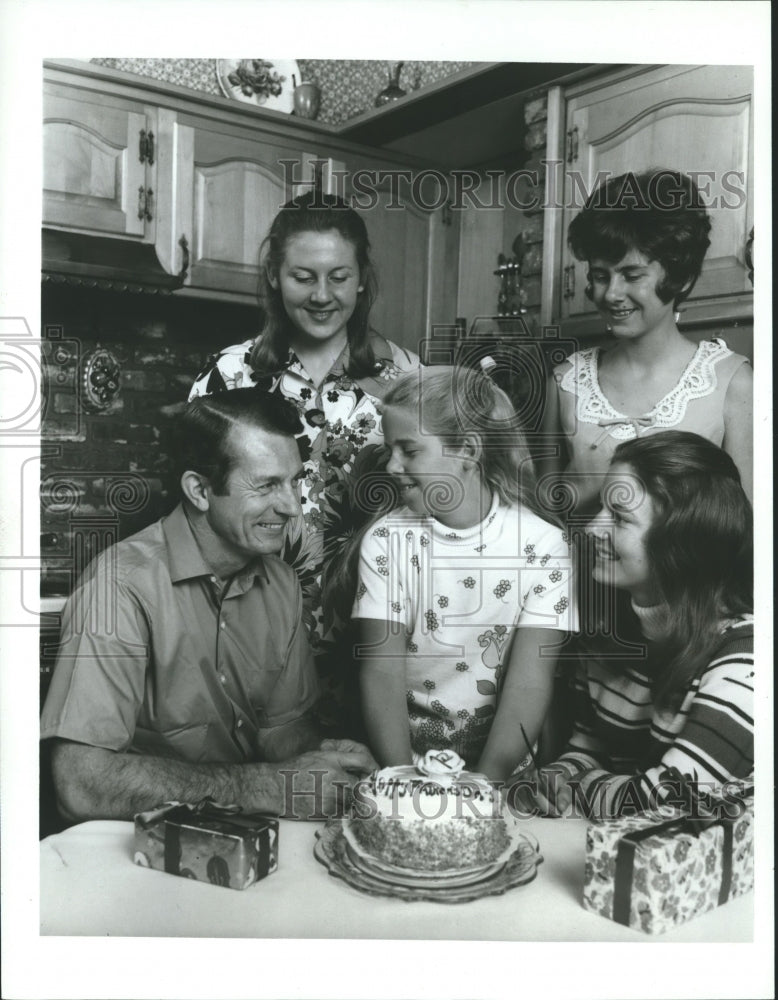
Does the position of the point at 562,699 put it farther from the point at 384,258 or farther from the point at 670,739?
the point at 384,258

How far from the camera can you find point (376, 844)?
54.3 inches

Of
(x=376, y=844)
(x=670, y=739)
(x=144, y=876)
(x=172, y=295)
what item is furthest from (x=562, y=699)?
(x=172, y=295)

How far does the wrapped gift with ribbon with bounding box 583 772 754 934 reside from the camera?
1.32 m

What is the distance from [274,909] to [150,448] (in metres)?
0.77

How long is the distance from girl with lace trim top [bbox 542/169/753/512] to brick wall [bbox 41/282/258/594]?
58 centimetres

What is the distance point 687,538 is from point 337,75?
0.98 metres

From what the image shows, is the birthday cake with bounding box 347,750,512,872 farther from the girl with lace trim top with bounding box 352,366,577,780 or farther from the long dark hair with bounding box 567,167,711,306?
the long dark hair with bounding box 567,167,711,306

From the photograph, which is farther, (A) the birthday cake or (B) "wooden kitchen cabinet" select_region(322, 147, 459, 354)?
(B) "wooden kitchen cabinet" select_region(322, 147, 459, 354)

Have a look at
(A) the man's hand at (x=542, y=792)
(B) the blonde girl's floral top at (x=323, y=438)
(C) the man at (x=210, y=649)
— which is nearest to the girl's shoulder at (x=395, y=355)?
(B) the blonde girl's floral top at (x=323, y=438)

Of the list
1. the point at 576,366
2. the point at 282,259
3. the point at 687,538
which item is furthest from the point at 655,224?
the point at 282,259

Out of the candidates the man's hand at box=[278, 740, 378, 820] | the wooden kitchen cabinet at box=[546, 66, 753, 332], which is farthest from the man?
the wooden kitchen cabinet at box=[546, 66, 753, 332]

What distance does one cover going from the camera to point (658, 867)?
51.7 inches

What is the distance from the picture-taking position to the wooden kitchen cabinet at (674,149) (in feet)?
5.19

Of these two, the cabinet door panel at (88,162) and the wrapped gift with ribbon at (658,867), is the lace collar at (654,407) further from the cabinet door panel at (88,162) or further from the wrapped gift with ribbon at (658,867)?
the cabinet door panel at (88,162)
